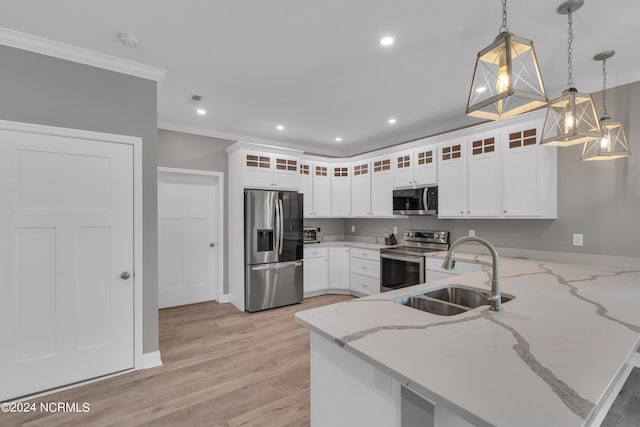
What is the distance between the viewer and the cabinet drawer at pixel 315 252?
16.1 ft

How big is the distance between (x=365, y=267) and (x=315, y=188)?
1616mm

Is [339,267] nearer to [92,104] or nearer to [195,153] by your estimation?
[195,153]

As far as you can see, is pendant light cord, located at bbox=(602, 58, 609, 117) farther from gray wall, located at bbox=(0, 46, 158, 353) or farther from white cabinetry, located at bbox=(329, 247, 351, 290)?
gray wall, located at bbox=(0, 46, 158, 353)

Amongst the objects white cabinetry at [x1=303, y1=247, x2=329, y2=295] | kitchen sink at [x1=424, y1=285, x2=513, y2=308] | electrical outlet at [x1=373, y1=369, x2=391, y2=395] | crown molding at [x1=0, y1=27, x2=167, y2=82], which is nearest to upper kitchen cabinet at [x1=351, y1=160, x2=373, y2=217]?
white cabinetry at [x1=303, y1=247, x2=329, y2=295]

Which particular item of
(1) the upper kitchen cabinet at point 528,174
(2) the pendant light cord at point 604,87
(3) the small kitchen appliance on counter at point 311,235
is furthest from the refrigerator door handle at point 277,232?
(2) the pendant light cord at point 604,87

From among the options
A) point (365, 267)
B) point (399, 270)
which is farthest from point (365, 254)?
point (399, 270)

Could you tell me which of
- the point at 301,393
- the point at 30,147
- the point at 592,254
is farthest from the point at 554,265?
the point at 30,147

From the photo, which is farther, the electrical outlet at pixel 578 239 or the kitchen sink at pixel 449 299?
the electrical outlet at pixel 578 239

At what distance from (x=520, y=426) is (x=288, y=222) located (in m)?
3.91

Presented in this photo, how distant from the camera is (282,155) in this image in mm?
4590

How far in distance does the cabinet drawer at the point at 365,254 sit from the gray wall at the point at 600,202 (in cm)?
184

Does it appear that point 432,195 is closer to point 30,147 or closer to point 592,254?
point 592,254

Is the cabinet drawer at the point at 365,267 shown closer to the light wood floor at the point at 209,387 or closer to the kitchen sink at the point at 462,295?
the light wood floor at the point at 209,387

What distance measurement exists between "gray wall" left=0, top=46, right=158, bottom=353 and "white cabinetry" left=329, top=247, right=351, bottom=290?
295 cm
